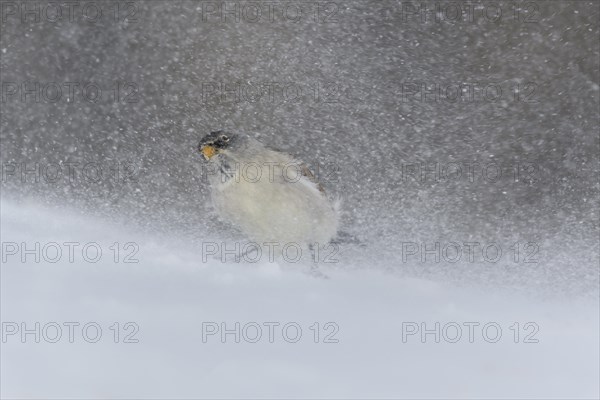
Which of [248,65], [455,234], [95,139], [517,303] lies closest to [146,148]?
[95,139]

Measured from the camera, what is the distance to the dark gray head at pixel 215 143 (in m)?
1.14

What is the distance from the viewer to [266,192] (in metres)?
1.12

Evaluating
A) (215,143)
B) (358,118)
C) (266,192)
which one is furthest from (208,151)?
(358,118)

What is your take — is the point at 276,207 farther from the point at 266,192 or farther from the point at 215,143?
the point at 215,143

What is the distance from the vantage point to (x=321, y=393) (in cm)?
111

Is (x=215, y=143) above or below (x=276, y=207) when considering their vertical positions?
above

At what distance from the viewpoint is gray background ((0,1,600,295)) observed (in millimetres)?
1073

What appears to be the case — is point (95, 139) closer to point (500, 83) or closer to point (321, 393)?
point (321, 393)

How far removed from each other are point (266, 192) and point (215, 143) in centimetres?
12

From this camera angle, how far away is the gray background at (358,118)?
3.52 ft

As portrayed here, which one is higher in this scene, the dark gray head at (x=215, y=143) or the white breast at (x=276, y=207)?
the dark gray head at (x=215, y=143)

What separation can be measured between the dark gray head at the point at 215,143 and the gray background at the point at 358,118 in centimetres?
1

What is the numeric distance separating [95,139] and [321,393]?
58cm

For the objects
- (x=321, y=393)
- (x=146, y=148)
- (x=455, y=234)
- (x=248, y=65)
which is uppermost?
(x=248, y=65)
